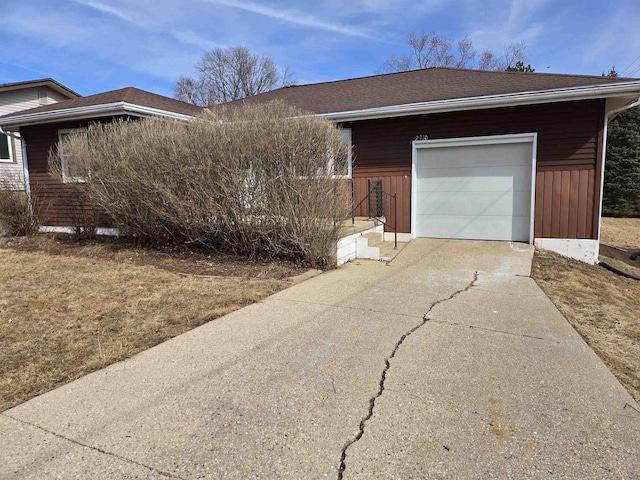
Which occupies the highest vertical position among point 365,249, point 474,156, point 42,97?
point 42,97

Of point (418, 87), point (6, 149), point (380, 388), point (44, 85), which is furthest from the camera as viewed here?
point (44, 85)

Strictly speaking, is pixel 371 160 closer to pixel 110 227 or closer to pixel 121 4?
pixel 110 227

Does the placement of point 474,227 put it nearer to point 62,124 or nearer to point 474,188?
point 474,188

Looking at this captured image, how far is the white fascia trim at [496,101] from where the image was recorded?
7.09 m

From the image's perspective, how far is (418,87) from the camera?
397 inches

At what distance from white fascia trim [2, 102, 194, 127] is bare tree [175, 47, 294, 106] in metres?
26.9

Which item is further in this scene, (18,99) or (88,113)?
(18,99)

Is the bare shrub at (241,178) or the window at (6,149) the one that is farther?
the window at (6,149)

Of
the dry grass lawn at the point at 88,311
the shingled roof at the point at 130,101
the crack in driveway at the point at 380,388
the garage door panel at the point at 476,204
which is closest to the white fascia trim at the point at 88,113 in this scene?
the shingled roof at the point at 130,101

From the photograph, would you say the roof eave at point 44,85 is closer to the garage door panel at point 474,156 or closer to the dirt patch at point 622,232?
the garage door panel at point 474,156

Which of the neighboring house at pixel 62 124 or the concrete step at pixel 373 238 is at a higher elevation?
the neighboring house at pixel 62 124

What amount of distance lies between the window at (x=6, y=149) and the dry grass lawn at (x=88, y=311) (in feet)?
38.9

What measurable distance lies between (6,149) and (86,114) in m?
9.39

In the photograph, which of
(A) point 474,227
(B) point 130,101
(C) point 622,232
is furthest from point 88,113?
(C) point 622,232
